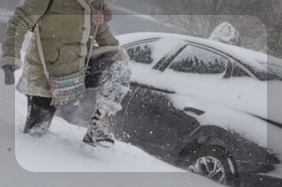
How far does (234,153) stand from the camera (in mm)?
4863

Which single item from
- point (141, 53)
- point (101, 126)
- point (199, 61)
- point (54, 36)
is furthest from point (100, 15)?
point (141, 53)

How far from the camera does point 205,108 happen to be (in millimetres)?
5219

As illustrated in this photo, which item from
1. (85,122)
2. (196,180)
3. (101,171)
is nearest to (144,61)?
(85,122)

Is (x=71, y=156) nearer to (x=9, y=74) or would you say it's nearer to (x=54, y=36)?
(x=9, y=74)

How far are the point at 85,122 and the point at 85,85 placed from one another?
65.0 inches

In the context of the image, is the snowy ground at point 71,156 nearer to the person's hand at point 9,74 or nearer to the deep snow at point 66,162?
the deep snow at point 66,162

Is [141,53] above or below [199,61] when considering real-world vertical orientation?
below

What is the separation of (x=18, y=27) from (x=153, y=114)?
2.18 metres

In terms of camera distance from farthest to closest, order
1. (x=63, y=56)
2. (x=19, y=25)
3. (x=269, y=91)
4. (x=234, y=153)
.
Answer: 1. (x=269, y=91)
2. (x=234, y=153)
3. (x=63, y=56)
4. (x=19, y=25)

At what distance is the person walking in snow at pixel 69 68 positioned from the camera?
3750 millimetres

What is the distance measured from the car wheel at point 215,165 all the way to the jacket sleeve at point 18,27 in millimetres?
2028

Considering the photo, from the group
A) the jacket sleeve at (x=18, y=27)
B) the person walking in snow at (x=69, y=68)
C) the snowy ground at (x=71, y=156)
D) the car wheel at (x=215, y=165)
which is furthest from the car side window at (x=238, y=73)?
the jacket sleeve at (x=18, y=27)

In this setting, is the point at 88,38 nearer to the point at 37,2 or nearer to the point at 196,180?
the point at 37,2

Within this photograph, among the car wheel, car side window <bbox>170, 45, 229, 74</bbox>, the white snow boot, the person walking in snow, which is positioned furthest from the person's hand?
car side window <bbox>170, 45, 229, 74</bbox>
